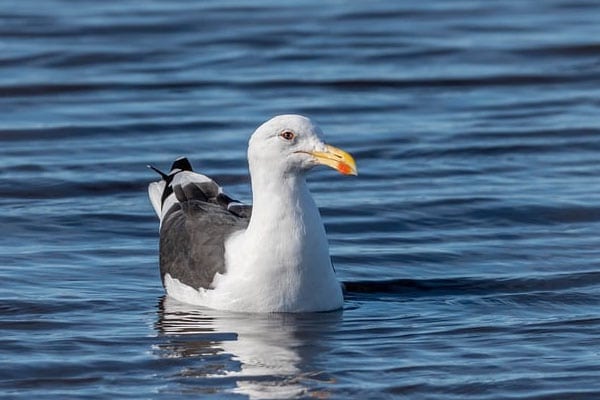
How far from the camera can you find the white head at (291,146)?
933 centimetres

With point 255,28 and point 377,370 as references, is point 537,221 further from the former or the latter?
point 255,28

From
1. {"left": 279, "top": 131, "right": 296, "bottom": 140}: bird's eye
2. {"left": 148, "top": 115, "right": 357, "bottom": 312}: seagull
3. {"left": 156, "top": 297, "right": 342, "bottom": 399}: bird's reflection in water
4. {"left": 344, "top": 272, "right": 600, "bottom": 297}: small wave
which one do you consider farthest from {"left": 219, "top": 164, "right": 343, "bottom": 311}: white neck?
{"left": 344, "top": 272, "right": 600, "bottom": 297}: small wave

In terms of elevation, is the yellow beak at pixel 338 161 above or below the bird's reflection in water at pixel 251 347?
above

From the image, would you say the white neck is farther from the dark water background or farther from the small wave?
the small wave

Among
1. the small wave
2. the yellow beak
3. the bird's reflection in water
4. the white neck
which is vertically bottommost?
the bird's reflection in water

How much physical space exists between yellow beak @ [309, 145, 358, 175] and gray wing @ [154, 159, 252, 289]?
3.31 ft

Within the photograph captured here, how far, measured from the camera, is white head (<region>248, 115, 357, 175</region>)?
367 inches

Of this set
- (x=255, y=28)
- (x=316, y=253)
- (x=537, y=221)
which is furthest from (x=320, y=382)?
(x=255, y=28)

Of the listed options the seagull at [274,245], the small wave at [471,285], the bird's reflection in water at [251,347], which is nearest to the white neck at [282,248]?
the seagull at [274,245]

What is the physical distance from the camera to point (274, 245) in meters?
9.60

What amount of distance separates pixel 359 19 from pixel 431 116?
18.4ft

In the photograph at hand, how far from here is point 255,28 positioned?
68.2 ft

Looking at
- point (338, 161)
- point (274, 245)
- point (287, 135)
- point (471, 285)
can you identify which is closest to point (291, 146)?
point (287, 135)

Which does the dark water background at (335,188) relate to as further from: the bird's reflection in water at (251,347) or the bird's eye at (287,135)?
the bird's eye at (287,135)
